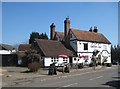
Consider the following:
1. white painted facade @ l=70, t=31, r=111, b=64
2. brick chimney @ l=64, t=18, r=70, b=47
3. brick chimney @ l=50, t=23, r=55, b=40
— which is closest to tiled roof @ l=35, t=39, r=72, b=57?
brick chimney @ l=64, t=18, r=70, b=47

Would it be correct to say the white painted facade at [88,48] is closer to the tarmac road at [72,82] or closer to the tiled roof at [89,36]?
the tiled roof at [89,36]

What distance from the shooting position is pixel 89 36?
231ft

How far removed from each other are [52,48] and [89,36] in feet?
47.4

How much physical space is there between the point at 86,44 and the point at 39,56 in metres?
17.2

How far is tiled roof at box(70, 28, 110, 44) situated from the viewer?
216ft

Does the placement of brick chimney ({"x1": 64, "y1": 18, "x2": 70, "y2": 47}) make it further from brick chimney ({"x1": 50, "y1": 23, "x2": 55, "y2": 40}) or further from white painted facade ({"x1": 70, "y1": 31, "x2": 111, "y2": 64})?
brick chimney ({"x1": 50, "y1": 23, "x2": 55, "y2": 40})

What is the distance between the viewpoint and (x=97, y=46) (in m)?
71.7

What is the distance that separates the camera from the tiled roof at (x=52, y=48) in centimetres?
5639

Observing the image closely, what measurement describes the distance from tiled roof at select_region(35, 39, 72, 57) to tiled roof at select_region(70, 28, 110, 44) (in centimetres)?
434

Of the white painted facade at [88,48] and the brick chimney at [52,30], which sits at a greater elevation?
the brick chimney at [52,30]

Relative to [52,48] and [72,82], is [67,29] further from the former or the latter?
[72,82]

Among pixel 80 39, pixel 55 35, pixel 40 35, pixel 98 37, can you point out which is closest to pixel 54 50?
pixel 80 39

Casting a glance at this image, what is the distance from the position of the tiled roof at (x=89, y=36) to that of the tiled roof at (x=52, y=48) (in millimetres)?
4339

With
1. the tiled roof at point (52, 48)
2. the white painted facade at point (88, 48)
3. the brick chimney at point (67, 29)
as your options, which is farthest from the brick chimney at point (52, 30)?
the tiled roof at point (52, 48)
